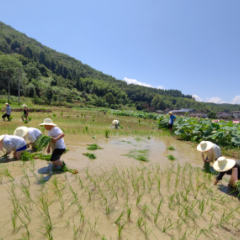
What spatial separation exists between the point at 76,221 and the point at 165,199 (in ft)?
5.25

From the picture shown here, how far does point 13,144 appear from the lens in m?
4.09

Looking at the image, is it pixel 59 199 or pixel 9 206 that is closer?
pixel 9 206

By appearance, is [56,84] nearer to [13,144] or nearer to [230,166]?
[13,144]

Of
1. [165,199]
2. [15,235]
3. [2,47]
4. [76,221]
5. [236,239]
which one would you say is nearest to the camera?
[15,235]

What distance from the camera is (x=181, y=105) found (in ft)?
474

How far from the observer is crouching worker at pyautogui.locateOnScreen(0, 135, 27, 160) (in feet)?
12.9

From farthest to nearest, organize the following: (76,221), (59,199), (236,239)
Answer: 1. (59,199)
2. (76,221)
3. (236,239)

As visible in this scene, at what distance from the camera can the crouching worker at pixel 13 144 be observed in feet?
12.9

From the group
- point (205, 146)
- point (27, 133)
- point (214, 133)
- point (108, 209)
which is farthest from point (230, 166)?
point (214, 133)

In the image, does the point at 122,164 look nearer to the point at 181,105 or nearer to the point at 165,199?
the point at 165,199

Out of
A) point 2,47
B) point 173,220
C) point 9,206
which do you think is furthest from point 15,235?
point 2,47

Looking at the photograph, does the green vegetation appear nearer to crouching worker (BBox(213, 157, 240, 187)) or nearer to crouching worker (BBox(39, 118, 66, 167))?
crouching worker (BBox(213, 157, 240, 187))

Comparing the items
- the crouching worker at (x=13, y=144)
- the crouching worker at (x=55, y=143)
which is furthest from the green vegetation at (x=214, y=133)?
the crouching worker at (x=13, y=144)

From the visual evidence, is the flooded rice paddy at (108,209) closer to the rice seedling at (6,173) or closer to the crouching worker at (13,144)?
the rice seedling at (6,173)
